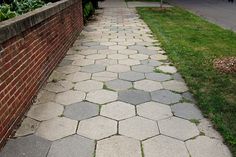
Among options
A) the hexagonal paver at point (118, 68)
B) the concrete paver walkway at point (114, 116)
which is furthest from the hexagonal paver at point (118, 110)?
the hexagonal paver at point (118, 68)

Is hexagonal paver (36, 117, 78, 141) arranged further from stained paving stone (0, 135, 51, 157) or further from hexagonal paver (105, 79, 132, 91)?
hexagonal paver (105, 79, 132, 91)

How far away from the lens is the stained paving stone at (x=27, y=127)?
10.2ft

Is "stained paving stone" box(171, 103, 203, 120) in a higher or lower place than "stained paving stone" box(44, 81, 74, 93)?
lower

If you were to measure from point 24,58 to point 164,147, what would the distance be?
75.3 inches

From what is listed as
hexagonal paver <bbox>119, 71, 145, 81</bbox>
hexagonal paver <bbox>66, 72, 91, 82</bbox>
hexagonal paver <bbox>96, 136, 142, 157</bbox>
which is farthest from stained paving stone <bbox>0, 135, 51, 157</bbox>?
hexagonal paver <bbox>119, 71, 145, 81</bbox>

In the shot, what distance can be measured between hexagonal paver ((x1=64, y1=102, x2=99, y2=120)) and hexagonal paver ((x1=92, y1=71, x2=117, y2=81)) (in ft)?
3.19

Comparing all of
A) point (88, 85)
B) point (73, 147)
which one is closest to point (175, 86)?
point (88, 85)

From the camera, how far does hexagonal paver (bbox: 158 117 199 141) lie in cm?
311

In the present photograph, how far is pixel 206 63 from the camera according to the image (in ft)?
18.2

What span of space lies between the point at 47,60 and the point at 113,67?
1.25 meters

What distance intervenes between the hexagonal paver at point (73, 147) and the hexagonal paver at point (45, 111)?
566mm

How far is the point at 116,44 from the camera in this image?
23.4 ft

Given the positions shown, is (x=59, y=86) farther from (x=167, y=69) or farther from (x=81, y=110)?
(x=167, y=69)

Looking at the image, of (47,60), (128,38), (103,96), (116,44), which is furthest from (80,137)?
(128,38)
